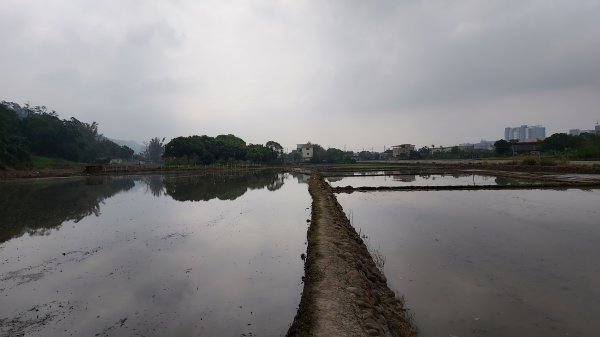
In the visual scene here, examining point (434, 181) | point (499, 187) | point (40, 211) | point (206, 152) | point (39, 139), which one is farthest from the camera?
point (206, 152)

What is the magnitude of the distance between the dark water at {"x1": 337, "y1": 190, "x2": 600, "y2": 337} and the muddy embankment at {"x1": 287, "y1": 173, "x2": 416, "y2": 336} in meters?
0.45

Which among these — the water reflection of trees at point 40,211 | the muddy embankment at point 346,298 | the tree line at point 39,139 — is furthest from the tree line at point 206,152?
the muddy embankment at point 346,298

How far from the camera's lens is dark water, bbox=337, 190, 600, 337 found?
21.3 feet

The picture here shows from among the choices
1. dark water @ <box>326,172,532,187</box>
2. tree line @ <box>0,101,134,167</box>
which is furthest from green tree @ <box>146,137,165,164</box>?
dark water @ <box>326,172,532,187</box>

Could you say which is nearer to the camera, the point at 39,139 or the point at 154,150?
the point at 39,139

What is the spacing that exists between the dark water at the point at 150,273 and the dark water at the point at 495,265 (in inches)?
124

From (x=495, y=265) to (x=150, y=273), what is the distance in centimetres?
980

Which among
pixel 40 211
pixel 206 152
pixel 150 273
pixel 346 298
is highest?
pixel 206 152

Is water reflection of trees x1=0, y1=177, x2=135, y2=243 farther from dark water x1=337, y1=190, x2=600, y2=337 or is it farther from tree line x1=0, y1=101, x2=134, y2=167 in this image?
tree line x1=0, y1=101, x2=134, y2=167

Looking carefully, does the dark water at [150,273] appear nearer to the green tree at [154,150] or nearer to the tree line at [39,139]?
the tree line at [39,139]

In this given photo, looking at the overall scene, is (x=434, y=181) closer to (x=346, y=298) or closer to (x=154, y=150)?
(x=346, y=298)

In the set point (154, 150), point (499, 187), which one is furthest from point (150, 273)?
point (154, 150)

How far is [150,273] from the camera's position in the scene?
9.32m

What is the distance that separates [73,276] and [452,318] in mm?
9713
